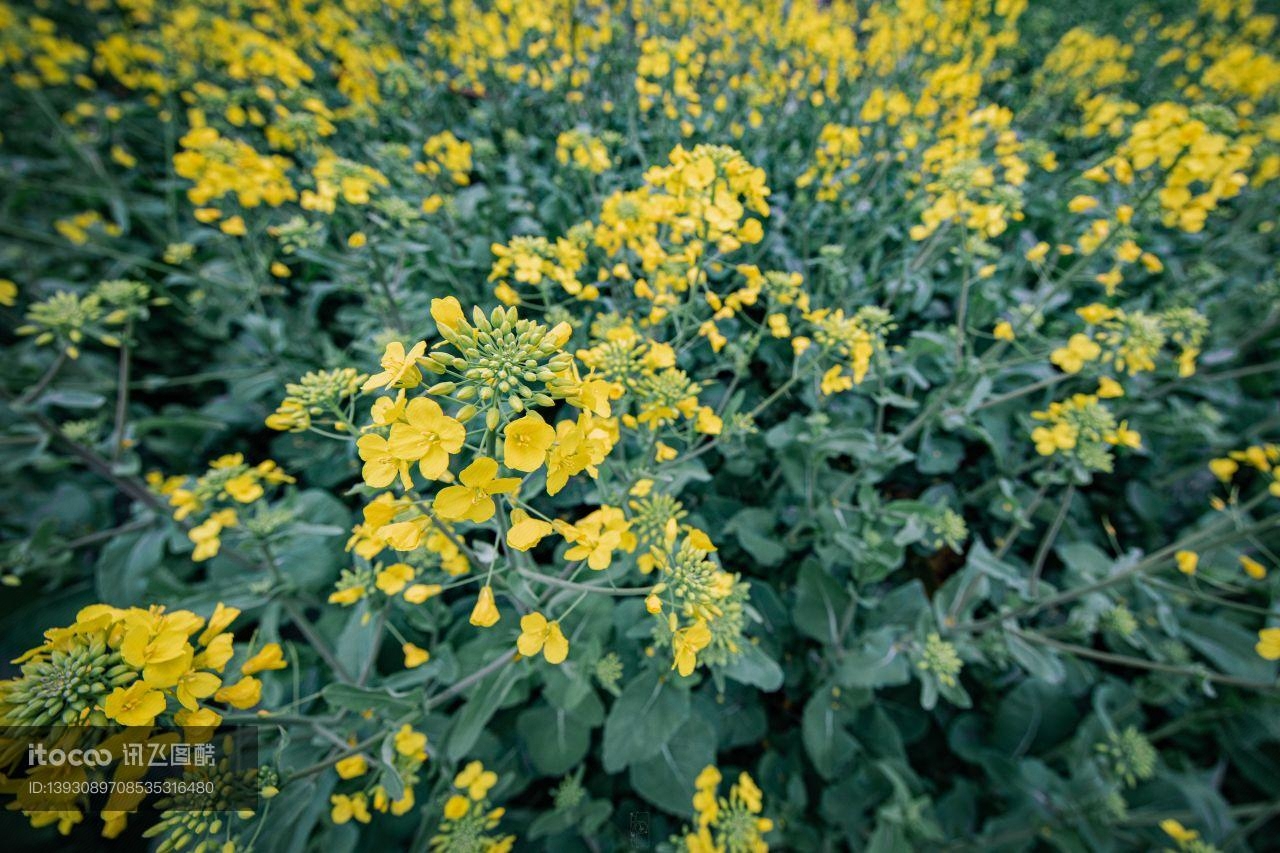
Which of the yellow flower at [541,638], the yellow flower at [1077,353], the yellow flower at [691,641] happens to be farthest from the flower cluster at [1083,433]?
the yellow flower at [541,638]

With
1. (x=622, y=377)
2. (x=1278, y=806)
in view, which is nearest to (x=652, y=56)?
(x=622, y=377)

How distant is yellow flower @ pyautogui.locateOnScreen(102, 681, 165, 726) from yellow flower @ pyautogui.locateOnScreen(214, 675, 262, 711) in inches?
5.4

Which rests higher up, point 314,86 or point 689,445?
point 314,86

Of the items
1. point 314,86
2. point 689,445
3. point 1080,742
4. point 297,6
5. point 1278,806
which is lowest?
point 1278,806

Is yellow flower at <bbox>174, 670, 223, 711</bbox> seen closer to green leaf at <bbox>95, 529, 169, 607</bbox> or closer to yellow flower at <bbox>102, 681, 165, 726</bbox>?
yellow flower at <bbox>102, 681, 165, 726</bbox>

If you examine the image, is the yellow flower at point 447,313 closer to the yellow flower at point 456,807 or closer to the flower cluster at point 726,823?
the yellow flower at point 456,807

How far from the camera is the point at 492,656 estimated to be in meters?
1.73

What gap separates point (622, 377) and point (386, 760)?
4.02 feet

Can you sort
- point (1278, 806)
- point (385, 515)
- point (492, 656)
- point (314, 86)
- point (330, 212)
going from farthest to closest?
point (314, 86) → point (1278, 806) → point (330, 212) → point (492, 656) → point (385, 515)

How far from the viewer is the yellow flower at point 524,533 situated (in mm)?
1065

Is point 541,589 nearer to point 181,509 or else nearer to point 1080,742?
point 181,509

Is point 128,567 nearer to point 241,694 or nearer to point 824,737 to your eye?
point 241,694

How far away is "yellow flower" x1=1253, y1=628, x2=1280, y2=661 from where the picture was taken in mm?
1955

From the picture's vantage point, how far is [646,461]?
1.69 metres
